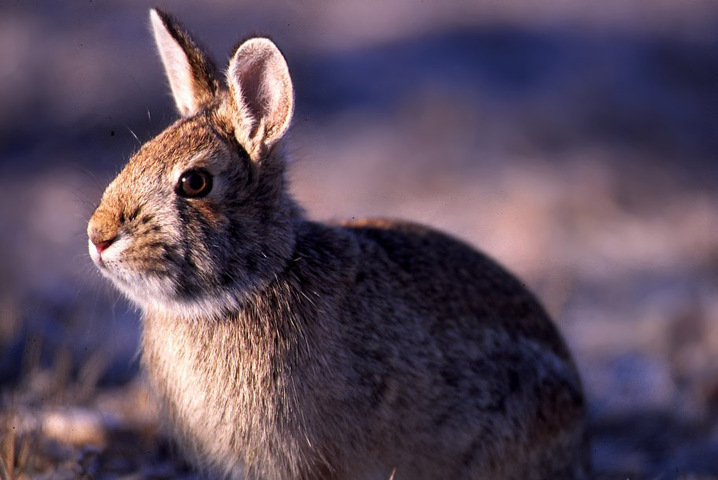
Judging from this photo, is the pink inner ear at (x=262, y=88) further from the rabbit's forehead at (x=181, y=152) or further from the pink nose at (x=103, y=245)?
the pink nose at (x=103, y=245)

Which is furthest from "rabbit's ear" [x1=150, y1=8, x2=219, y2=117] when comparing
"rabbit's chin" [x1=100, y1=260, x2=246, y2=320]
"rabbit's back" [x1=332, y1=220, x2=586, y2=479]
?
"rabbit's back" [x1=332, y1=220, x2=586, y2=479]

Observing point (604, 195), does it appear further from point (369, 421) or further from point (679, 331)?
point (369, 421)

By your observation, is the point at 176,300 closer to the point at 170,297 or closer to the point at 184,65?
the point at 170,297

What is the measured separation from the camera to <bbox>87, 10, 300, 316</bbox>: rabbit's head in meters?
3.60

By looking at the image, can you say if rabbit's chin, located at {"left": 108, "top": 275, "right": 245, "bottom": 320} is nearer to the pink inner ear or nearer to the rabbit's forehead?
the rabbit's forehead

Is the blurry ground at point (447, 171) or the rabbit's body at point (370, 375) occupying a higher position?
the blurry ground at point (447, 171)

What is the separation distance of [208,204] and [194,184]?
11 centimetres

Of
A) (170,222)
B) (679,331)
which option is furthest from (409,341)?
(679,331)

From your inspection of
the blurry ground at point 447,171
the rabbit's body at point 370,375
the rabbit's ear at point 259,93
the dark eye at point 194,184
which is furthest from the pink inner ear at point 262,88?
the rabbit's body at point 370,375

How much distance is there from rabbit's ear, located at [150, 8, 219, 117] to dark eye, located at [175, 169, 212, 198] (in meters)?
0.53

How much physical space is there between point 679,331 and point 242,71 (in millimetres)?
4718

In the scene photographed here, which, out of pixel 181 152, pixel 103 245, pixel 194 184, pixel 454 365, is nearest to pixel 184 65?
pixel 181 152

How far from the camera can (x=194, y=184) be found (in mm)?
3717

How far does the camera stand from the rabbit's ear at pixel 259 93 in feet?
12.4
